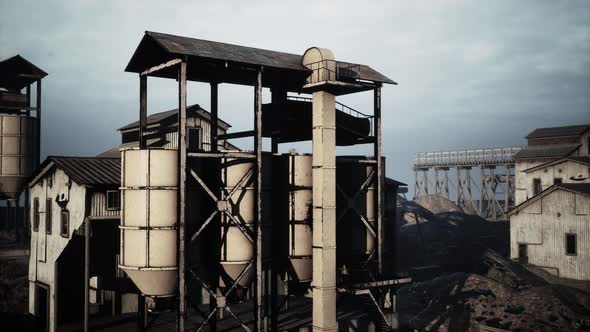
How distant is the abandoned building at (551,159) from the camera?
165 feet

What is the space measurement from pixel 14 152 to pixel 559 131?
56497 millimetres

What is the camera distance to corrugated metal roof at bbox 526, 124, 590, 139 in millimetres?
57219

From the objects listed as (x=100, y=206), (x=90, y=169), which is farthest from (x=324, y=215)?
(x=90, y=169)

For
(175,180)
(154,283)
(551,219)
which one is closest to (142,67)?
(175,180)

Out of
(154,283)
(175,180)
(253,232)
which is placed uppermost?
(175,180)

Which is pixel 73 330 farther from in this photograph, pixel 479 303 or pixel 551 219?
pixel 551 219

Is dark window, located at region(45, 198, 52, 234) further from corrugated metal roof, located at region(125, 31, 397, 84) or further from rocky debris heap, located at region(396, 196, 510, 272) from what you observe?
rocky debris heap, located at region(396, 196, 510, 272)

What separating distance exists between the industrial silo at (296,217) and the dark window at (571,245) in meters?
31.2

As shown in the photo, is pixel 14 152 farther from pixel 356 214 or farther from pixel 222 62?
pixel 356 214

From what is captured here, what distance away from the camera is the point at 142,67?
846 inches

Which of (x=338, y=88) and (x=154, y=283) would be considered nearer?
(x=154, y=283)

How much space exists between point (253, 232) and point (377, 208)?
6495 mm

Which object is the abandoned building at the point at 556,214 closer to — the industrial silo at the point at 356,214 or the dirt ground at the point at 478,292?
the dirt ground at the point at 478,292

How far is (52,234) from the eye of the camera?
88.6ft
